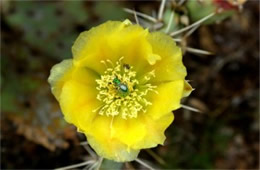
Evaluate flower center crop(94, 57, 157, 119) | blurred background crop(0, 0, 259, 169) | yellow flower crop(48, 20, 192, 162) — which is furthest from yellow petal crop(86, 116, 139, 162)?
blurred background crop(0, 0, 259, 169)

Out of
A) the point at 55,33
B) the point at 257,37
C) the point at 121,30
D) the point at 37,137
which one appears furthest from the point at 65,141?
the point at 257,37

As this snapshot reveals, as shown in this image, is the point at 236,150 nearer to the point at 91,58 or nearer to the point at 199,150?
the point at 199,150

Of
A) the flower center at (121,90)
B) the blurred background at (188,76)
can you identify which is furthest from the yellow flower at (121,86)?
the blurred background at (188,76)

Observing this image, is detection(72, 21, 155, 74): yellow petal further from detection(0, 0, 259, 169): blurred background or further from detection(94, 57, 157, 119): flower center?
detection(0, 0, 259, 169): blurred background

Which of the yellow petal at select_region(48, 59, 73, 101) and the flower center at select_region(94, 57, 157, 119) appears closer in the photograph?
the yellow petal at select_region(48, 59, 73, 101)

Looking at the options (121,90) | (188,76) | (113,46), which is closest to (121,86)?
(121,90)

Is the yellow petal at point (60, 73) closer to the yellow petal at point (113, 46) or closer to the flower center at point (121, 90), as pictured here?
the yellow petal at point (113, 46)

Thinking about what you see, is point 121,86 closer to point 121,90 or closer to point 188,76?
point 121,90
